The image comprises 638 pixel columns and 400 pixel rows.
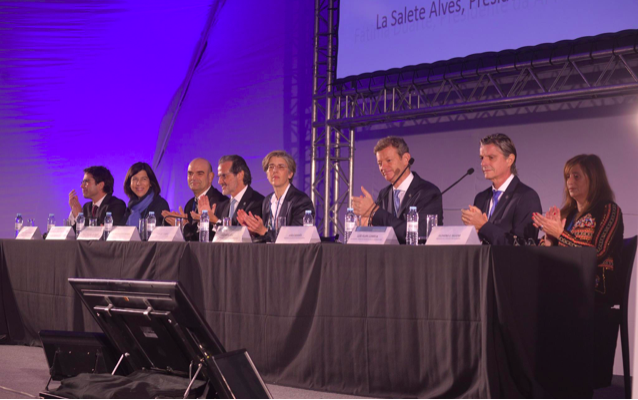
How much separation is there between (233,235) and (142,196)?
1.64 meters

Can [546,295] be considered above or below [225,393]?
above

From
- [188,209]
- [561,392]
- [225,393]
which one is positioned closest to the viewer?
[225,393]

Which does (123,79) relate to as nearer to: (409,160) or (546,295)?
(409,160)

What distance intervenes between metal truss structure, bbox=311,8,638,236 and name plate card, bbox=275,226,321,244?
2.94 meters

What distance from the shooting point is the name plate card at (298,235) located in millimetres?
2791

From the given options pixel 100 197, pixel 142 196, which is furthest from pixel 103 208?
pixel 142 196

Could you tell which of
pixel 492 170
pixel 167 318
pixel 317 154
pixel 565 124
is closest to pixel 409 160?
pixel 492 170

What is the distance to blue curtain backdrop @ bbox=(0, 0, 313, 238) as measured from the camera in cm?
694

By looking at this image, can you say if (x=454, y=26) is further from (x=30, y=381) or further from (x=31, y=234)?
(x=30, y=381)

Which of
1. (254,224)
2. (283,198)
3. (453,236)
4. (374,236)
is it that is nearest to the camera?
(453,236)

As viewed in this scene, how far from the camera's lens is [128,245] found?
3361 mm

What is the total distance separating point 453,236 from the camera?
2.39 metres

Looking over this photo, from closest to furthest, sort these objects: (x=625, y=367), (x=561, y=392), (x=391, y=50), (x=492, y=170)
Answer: (x=561, y=392) < (x=625, y=367) < (x=492, y=170) < (x=391, y=50)

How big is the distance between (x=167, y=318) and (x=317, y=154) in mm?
5418
